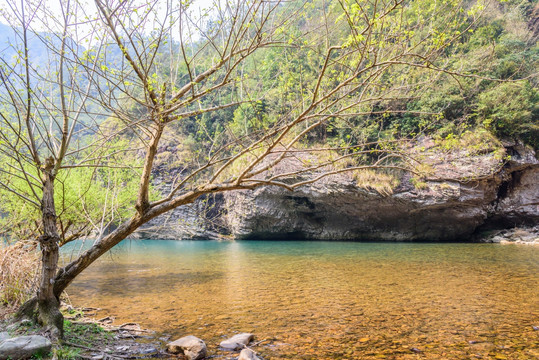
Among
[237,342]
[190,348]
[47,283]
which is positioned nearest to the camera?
[190,348]

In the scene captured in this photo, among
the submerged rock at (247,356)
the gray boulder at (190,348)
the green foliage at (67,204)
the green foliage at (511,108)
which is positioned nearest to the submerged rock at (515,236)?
the green foliage at (511,108)

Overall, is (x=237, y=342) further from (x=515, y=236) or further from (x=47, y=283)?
(x=515, y=236)

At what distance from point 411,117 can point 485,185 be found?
6.25 m

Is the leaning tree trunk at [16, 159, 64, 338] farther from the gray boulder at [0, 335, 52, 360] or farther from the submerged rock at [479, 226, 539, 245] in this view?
the submerged rock at [479, 226, 539, 245]

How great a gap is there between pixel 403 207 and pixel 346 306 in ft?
59.5

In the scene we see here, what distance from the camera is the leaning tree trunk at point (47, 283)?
4148mm

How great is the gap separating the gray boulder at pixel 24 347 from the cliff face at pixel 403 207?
12.8 metres

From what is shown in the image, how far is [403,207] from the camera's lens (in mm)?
22500

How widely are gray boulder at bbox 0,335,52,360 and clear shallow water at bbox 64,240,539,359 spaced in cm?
185

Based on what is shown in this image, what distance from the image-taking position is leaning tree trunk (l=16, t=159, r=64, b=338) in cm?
415

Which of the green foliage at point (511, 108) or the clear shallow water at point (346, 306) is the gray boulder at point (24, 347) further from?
the green foliage at point (511, 108)

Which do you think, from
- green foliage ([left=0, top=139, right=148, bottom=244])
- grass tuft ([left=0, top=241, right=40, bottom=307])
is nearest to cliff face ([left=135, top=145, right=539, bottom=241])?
green foliage ([left=0, top=139, right=148, bottom=244])

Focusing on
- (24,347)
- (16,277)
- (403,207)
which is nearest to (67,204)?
(16,277)

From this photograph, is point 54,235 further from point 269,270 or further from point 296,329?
point 269,270
